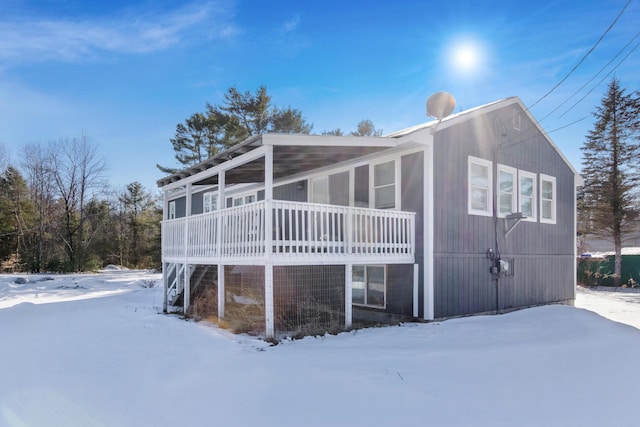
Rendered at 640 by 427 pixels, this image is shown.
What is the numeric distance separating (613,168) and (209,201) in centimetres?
2098

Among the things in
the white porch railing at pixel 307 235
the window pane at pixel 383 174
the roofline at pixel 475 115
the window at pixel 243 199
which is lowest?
the white porch railing at pixel 307 235

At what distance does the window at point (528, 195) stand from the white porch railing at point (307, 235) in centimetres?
376

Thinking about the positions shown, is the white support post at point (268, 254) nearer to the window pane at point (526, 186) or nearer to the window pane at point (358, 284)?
the window pane at point (358, 284)

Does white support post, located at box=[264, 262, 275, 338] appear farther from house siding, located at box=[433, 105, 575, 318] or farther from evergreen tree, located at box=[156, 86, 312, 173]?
evergreen tree, located at box=[156, 86, 312, 173]

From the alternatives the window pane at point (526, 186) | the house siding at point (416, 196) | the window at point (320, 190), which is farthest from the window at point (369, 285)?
the window pane at point (526, 186)

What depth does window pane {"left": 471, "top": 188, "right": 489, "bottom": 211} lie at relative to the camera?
9.40 meters

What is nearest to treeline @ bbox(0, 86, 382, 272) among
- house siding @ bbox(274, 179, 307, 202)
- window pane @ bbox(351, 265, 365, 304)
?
house siding @ bbox(274, 179, 307, 202)

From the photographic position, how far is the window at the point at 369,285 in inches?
360

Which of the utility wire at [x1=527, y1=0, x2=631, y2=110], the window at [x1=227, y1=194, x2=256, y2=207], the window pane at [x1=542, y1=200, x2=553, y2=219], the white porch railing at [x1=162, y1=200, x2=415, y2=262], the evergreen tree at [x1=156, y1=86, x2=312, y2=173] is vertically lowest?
the white porch railing at [x1=162, y1=200, x2=415, y2=262]

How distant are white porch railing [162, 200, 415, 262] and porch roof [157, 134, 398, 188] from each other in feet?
3.29

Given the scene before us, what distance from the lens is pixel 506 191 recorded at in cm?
1011

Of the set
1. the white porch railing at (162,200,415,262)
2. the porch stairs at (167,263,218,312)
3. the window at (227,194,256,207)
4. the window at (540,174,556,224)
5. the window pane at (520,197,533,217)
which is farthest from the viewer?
the window at (227,194,256,207)

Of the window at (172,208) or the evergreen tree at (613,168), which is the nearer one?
the window at (172,208)

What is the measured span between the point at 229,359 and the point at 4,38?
10.8m
